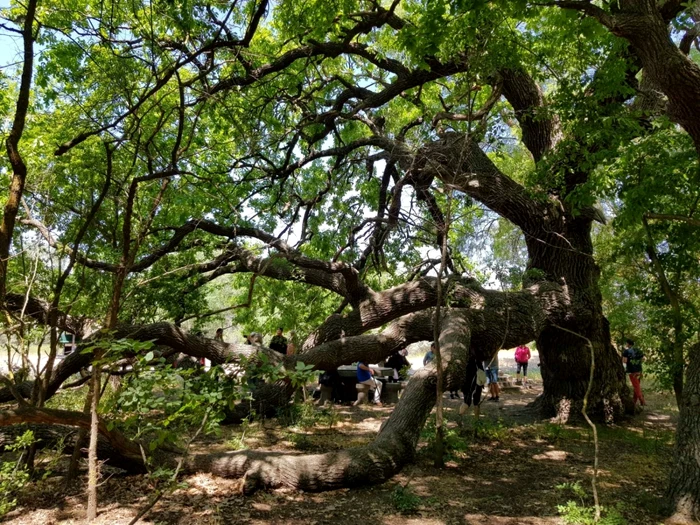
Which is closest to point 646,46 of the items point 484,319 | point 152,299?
point 484,319

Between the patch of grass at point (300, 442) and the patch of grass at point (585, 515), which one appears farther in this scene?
the patch of grass at point (300, 442)

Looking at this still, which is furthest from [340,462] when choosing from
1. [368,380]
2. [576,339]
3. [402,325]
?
[576,339]

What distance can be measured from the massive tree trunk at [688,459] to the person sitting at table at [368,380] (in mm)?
6158

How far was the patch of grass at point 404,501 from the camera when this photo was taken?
14.6ft

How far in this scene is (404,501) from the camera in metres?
4.54

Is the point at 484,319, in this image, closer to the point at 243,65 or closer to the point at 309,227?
the point at 309,227

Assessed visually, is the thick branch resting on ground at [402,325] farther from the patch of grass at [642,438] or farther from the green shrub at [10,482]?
the green shrub at [10,482]

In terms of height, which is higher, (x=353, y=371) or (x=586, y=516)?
(x=353, y=371)

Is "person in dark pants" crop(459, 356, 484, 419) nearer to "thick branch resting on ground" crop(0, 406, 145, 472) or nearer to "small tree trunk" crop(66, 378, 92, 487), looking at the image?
"thick branch resting on ground" crop(0, 406, 145, 472)

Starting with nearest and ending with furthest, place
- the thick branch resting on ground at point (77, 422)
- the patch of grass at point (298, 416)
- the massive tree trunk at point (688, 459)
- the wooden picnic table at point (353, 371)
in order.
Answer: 1. the thick branch resting on ground at point (77, 422)
2. the massive tree trunk at point (688, 459)
3. the patch of grass at point (298, 416)
4. the wooden picnic table at point (353, 371)

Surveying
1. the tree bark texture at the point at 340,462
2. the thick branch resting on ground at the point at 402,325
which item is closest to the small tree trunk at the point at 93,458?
the tree bark texture at the point at 340,462

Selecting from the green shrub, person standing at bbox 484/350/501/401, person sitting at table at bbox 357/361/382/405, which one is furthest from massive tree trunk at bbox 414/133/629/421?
the green shrub

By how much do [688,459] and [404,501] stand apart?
255 centimetres

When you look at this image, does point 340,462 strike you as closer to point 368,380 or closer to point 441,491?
point 441,491
